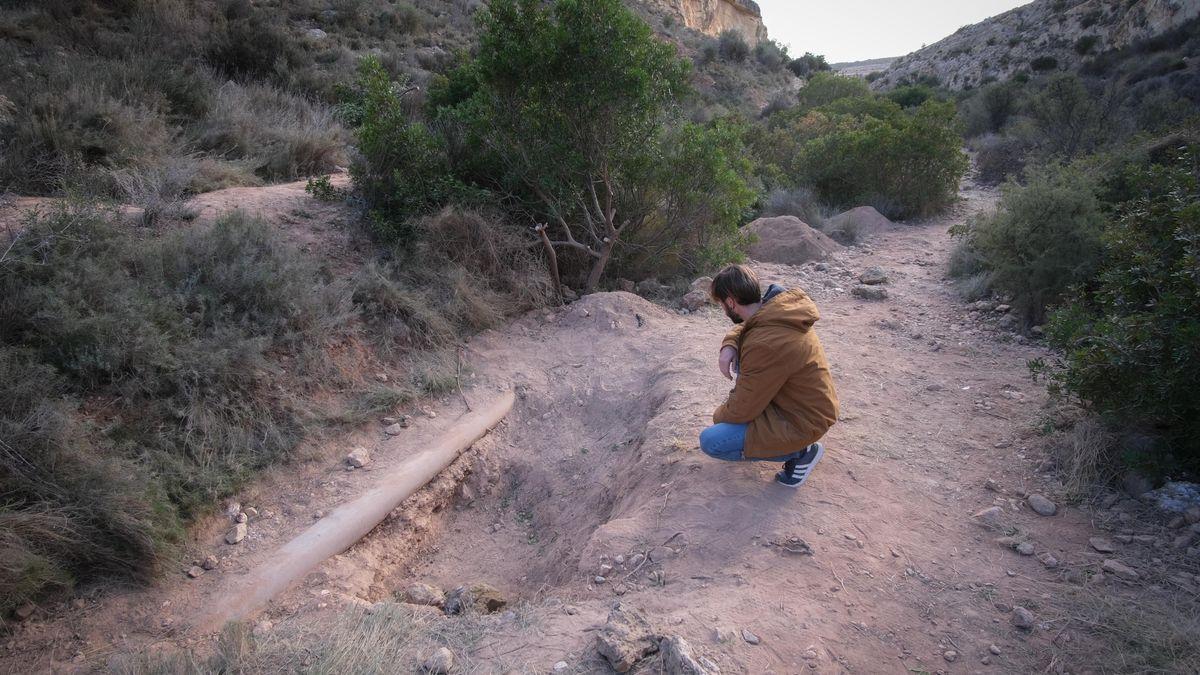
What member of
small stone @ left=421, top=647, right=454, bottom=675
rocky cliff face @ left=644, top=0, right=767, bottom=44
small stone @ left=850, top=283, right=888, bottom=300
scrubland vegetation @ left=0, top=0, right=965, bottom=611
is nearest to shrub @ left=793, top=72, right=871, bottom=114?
scrubland vegetation @ left=0, top=0, right=965, bottom=611

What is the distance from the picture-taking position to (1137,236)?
388 centimetres

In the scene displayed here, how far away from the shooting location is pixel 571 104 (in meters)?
5.94

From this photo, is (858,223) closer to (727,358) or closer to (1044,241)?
(1044,241)

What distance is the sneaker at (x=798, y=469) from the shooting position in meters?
3.30

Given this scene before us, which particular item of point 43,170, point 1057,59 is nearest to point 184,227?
point 43,170

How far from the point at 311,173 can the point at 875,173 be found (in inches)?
374

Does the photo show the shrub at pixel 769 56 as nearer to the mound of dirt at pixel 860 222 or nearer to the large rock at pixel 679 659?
the mound of dirt at pixel 860 222

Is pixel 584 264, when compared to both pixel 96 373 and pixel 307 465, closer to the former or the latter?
pixel 307 465

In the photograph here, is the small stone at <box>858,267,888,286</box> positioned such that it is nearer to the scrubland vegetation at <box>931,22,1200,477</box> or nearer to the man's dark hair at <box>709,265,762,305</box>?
the scrubland vegetation at <box>931,22,1200,477</box>

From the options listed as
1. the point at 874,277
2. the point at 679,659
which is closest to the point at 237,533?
the point at 679,659

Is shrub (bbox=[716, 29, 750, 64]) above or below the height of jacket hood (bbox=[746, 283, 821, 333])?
Answer: above

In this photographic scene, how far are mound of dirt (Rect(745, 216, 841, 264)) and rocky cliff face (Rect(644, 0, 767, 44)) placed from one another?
25.6 meters

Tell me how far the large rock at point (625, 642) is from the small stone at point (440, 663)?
60cm

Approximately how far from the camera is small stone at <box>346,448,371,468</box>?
426cm
